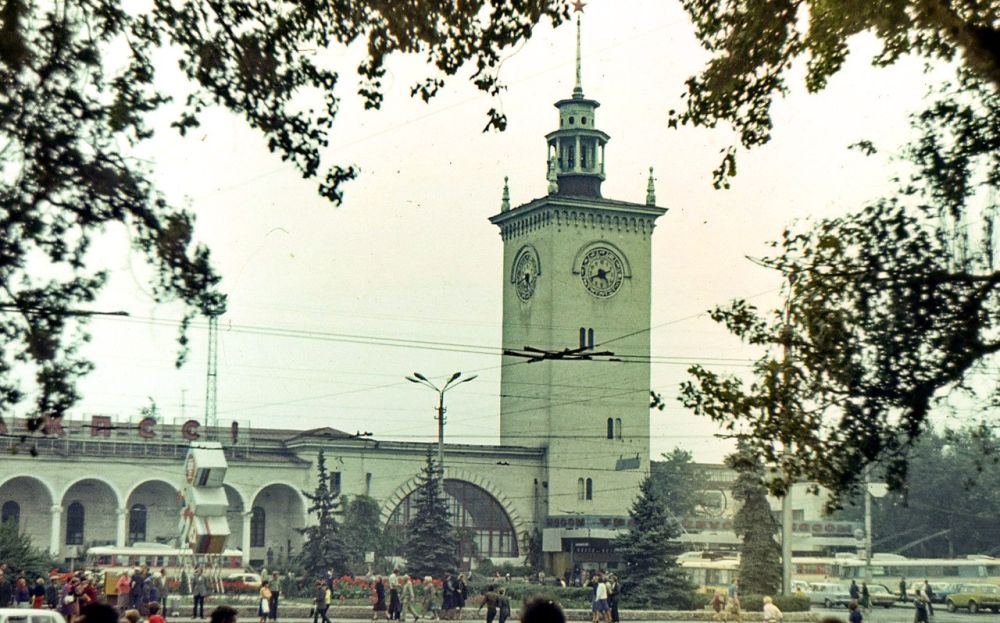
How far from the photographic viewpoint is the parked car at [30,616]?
19.9m

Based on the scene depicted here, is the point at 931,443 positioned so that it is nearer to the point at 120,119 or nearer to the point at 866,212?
the point at 866,212

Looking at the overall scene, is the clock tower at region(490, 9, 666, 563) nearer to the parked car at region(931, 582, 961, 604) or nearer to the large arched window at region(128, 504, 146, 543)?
the parked car at region(931, 582, 961, 604)

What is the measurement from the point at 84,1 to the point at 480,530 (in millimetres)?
67750

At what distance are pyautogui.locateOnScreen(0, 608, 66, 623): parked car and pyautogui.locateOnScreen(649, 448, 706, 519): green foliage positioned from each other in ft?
282

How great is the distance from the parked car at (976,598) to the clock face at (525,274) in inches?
1212

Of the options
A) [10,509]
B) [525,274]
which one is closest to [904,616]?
[525,274]

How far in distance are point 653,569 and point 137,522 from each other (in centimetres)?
3060

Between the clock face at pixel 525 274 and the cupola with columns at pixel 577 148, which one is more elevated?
the cupola with columns at pixel 577 148

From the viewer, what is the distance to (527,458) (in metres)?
80.5

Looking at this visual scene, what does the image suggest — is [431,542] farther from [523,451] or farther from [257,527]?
[523,451]

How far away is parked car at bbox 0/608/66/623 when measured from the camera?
65.4 feet

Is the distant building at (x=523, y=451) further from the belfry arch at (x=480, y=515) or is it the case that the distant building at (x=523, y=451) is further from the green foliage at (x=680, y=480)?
the green foliage at (x=680, y=480)

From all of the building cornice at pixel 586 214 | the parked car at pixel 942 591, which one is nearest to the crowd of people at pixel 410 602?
the parked car at pixel 942 591

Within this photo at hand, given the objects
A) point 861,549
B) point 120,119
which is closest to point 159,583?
point 120,119
